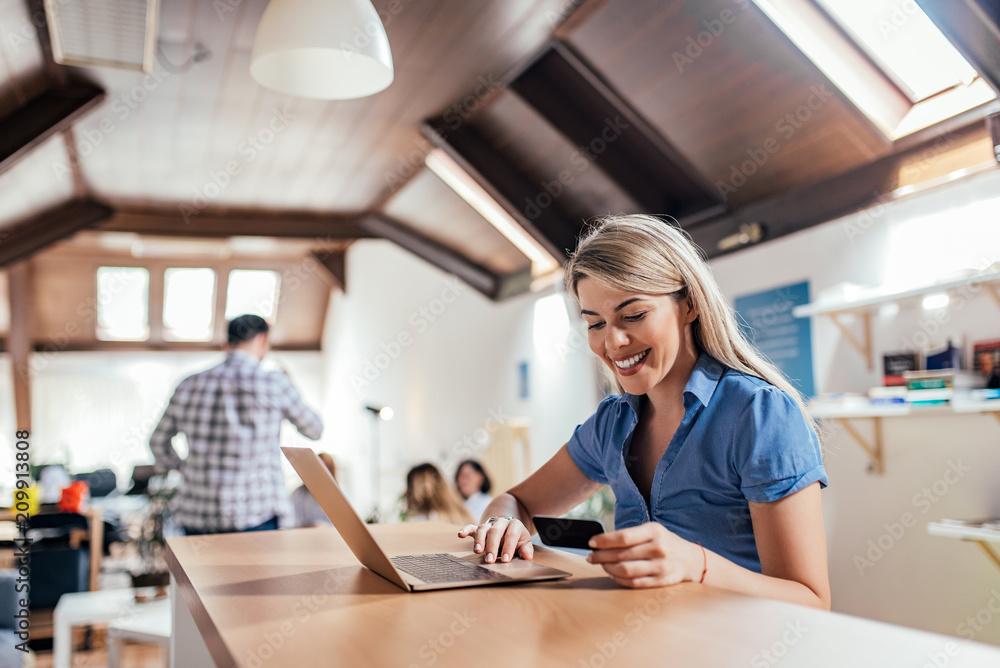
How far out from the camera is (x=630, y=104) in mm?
3479

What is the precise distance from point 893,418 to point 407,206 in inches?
148

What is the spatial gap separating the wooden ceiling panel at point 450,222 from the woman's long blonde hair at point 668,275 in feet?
13.0

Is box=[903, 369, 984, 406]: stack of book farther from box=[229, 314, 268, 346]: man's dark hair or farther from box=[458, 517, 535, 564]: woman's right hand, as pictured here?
box=[229, 314, 268, 346]: man's dark hair

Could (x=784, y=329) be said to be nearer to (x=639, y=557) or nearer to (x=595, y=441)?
(x=595, y=441)

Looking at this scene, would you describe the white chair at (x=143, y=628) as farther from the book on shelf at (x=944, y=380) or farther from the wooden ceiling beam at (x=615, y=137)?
the wooden ceiling beam at (x=615, y=137)

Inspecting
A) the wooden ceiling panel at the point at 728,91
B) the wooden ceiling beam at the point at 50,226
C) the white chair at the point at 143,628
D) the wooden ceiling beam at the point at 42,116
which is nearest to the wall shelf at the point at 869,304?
the wooden ceiling panel at the point at 728,91

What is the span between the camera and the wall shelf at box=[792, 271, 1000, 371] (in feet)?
8.09

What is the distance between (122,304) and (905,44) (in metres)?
9.14

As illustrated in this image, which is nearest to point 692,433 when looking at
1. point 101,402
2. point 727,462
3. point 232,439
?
point 727,462

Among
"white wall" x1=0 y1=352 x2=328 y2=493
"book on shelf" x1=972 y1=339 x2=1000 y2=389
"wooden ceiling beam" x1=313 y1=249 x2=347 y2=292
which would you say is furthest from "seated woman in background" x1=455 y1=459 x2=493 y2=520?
"white wall" x1=0 y1=352 x2=328 y2=493

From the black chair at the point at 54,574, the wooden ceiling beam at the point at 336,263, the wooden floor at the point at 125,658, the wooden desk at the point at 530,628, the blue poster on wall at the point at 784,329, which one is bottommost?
the wooden floor at the point at 125,658

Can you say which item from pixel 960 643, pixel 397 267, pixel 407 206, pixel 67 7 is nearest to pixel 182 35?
pixel 67 7

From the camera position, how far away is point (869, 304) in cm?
279

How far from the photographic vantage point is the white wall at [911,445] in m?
2.59
